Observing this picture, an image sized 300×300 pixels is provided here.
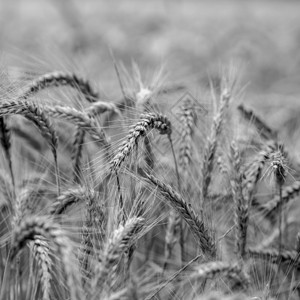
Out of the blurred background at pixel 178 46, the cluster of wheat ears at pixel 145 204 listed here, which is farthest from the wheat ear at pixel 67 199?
the blurred background at pixel 178 46

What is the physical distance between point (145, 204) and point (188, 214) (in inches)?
9.7

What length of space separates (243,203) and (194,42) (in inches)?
137

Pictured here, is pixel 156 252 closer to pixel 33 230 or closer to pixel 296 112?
pixel 33 230

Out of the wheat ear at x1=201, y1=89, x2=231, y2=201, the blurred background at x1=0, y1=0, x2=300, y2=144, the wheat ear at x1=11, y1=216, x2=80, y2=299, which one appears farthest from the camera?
the blurred background at x1=0, y1=0, x2=300, y2=144

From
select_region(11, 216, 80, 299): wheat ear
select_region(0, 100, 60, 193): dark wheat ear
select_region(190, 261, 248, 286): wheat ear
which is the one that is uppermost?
select_region(0, 100, 60, 193): dark wheat ear

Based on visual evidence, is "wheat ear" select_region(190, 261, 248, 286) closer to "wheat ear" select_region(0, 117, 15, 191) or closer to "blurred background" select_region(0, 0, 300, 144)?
"wheat ear" select_region(0, 117, 15, 191)

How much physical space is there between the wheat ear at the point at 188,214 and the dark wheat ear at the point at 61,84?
22.0 inches

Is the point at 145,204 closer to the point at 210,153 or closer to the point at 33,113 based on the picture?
the point at 210,153

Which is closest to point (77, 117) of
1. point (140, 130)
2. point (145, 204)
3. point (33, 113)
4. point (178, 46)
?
point (33, 113)

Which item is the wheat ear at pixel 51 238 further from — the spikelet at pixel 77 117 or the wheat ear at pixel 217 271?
the spikelet at pixel 77 117

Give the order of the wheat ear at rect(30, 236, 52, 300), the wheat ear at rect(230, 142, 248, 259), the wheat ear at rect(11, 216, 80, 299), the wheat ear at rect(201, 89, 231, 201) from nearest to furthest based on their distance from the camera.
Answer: the wheat ear at rect(11, 216, 80, 299), the wheat ear at rect(30, 236, 52, 300), the wheat ear at rect(230, 142, 248, 259), the wheat ear at rect(201, 89, 231, 201)

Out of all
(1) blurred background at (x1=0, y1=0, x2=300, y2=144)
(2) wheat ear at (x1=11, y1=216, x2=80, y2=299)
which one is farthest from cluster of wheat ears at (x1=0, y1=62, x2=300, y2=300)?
(1) blurred background at (x1=0, y1=0, x2=300, y2=144)

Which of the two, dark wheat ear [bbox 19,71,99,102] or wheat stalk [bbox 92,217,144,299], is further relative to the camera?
dark wheat ear [bbox 19,71,99,102]

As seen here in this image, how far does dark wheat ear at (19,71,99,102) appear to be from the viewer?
1.96 metres
